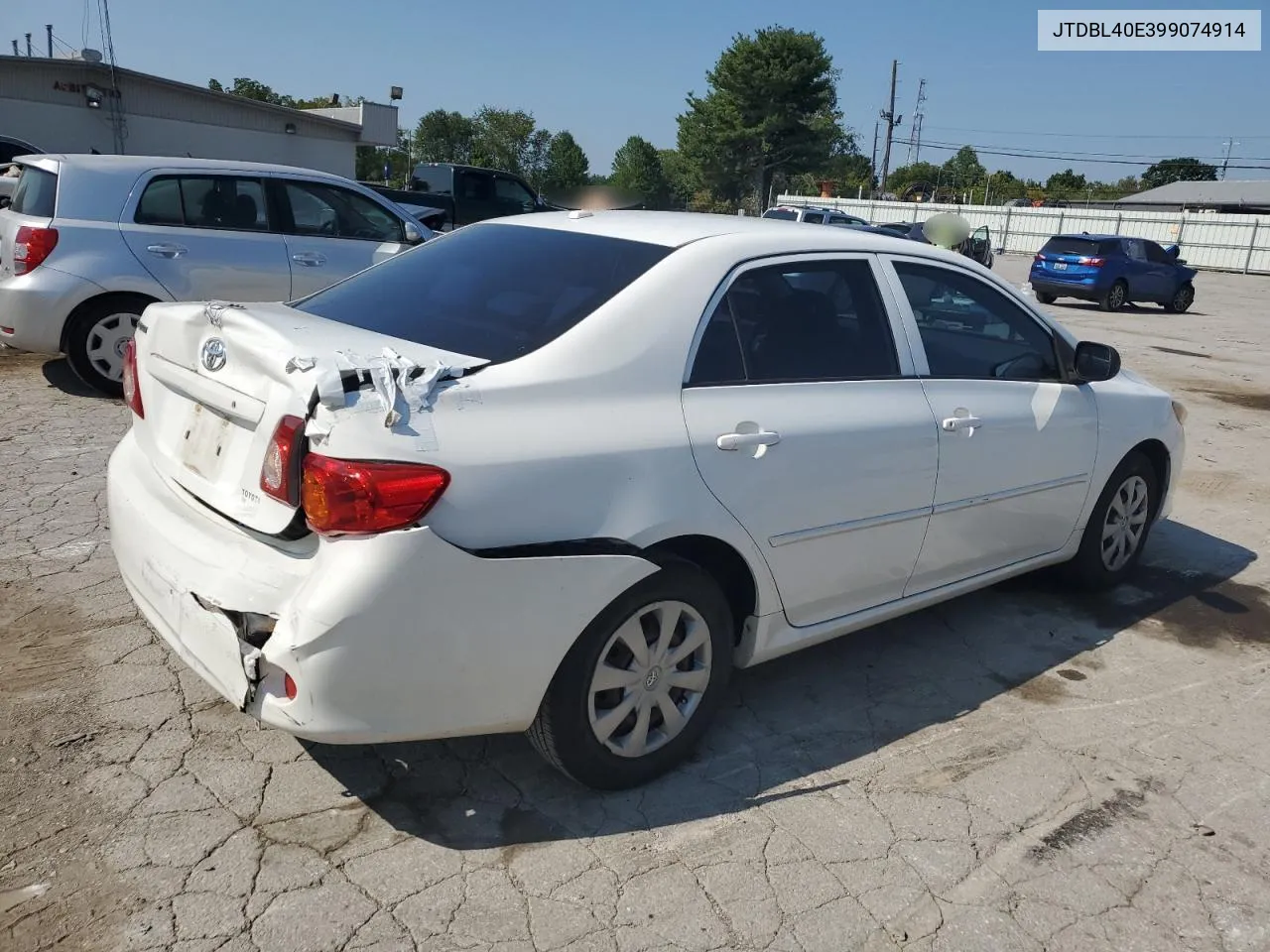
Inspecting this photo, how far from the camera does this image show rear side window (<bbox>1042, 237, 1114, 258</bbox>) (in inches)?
806

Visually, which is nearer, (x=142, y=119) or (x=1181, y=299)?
(x=1181, y=299)

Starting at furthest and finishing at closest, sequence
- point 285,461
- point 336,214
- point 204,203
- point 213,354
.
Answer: point 336,214, point 204,203, point 213,354, point 285,461

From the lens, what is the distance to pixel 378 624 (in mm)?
2414

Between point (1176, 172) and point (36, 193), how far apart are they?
112538 mm

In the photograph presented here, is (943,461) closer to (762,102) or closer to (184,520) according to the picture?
(184,520)

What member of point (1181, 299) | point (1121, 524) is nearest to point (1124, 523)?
point (1121, 524)

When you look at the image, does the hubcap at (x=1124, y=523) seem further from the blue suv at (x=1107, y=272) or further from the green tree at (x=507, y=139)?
the green tree at (x=507, y=139)

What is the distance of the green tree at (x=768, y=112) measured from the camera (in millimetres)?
55062

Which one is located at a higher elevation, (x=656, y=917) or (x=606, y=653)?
(x=606, y=653)

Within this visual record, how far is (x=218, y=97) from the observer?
30.8 m

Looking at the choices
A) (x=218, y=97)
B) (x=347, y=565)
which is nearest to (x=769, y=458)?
(x=347, y=565)

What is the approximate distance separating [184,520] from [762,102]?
57564mm

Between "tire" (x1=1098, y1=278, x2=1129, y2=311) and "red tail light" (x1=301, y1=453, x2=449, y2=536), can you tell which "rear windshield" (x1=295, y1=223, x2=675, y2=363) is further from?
"tire" (x1=1098, y1=278, x2=1129, y2=311)

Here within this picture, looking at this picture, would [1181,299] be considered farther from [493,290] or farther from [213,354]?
[213,354]
